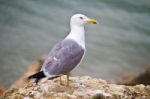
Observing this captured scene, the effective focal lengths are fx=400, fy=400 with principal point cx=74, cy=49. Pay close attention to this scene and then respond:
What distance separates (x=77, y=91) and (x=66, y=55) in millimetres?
249

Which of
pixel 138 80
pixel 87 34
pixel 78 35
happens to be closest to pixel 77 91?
pixel 78 35

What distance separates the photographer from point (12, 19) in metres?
5.93

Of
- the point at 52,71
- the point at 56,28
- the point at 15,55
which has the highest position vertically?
the point at 56,28

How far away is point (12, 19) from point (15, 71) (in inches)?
41.0

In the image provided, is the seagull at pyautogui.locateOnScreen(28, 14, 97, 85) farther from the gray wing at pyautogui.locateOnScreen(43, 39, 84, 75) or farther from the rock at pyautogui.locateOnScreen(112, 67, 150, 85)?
the rock at pyautogui.locateOnScreen(112, 67, 150, 85)

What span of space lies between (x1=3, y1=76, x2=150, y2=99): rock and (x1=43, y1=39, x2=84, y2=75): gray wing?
0.42 ft

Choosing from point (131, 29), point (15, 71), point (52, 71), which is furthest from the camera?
point (131, 29)

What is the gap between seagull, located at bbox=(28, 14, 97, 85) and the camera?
2.43 meters

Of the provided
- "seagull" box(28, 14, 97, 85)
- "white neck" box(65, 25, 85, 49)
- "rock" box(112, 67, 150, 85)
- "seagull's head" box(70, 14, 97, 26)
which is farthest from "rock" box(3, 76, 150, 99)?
"rock" box(112, 67, 150, 85)

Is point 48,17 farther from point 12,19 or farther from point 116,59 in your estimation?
point 116,59

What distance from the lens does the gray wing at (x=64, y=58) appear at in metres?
2.46

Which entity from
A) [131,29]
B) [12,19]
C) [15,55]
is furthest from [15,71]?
[131,29]

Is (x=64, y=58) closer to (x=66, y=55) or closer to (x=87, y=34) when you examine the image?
(x=66, y=55)

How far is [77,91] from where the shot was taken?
2578 millimetres
